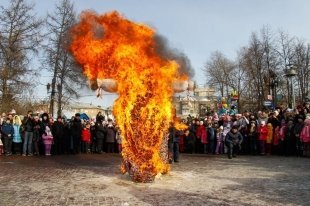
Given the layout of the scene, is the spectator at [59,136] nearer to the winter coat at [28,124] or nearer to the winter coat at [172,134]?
the winter coat at [28,124]

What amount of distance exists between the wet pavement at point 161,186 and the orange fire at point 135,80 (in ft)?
2.59

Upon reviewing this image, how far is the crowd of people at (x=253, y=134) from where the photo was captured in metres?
19.0

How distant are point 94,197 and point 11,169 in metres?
5.93

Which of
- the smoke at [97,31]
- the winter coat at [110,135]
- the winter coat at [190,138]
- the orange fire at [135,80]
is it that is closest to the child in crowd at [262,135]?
the winter coat at [190,138]

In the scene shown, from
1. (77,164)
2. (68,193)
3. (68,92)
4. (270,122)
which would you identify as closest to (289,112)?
(270,122)

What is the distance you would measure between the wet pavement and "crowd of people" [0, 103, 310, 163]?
4888 mm

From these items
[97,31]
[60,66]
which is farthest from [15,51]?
[97,31]

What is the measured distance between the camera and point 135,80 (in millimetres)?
10867

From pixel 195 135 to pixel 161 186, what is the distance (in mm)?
11926

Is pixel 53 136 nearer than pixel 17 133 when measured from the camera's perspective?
No

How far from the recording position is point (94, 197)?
8859mm

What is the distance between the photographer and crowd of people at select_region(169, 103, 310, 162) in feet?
62.2

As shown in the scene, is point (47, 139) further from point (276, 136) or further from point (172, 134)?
point (276, 136)

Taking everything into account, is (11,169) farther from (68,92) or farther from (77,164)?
(68,92)
